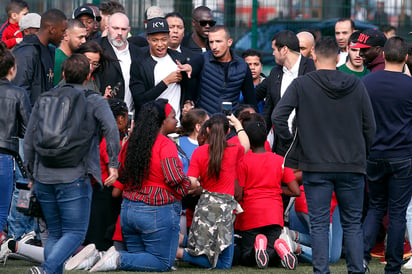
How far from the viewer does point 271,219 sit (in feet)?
27.7

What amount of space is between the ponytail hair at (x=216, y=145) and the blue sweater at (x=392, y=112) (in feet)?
4.89

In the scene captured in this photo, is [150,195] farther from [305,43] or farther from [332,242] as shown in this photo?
[305,43]

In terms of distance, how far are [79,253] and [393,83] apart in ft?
10.8

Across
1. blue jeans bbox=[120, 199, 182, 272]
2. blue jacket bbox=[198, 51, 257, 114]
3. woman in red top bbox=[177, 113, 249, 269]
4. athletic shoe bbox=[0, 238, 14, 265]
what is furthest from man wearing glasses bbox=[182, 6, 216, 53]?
athletic shoe bbox=[0, 238, 14, 265]

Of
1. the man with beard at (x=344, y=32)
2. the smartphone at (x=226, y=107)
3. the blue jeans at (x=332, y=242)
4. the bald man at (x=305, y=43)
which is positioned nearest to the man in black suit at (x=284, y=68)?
the smartphone at (x=226, y=107)

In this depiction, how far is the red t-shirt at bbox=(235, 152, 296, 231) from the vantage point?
8477 millimetres

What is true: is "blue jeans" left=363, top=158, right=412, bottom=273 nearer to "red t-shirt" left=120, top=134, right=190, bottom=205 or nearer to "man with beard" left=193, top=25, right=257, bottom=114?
"red t-shirt" left=120, top=134, right=190, bottom=205

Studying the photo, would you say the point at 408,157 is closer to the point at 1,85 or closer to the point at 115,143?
the point at 115,143

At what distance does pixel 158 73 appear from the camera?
962 centimetres

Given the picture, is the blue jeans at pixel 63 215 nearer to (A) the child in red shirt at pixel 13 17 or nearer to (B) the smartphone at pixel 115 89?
(B) the smartphone at pixel 115 89

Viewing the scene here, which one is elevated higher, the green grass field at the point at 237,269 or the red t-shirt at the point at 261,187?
the red t-shirt at the point at 261,187

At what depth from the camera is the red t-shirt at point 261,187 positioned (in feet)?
27.8

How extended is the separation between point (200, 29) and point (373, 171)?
3.79 meters

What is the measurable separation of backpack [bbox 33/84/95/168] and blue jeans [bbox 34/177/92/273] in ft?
0.63
